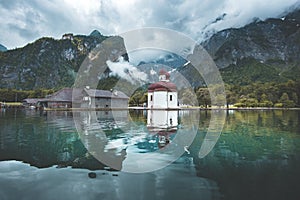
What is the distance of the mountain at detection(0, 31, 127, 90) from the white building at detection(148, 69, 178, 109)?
10542 centimetres

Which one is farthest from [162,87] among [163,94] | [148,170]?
[148,170]

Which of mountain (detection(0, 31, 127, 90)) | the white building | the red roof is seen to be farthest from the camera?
mountain (detection(0, 31, 127, 90))

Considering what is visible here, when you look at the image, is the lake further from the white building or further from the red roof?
the white building

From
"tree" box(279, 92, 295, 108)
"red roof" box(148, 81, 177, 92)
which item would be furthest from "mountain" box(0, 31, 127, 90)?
"tree" box(279, 92, 295, 108)

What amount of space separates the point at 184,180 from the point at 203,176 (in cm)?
61

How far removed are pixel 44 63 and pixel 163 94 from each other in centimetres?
14477

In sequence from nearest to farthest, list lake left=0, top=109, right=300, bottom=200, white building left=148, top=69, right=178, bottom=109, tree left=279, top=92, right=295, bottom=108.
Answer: lake left=0, top=109, right=300, bottom=200
white building left=148, top=69, right=178, bottom=109
tree left=279, top=92, right=295, bottom=108

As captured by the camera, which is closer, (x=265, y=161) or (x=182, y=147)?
(x=265, y=161)

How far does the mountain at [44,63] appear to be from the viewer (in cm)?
15025

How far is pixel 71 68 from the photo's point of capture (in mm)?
170875

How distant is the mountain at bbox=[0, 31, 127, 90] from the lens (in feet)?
493

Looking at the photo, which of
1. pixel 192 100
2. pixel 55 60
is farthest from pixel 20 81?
pixel 192 100

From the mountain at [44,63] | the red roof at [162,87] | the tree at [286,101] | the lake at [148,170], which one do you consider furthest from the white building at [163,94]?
the mountain at [44,63]

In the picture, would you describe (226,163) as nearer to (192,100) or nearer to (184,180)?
(184,180)
